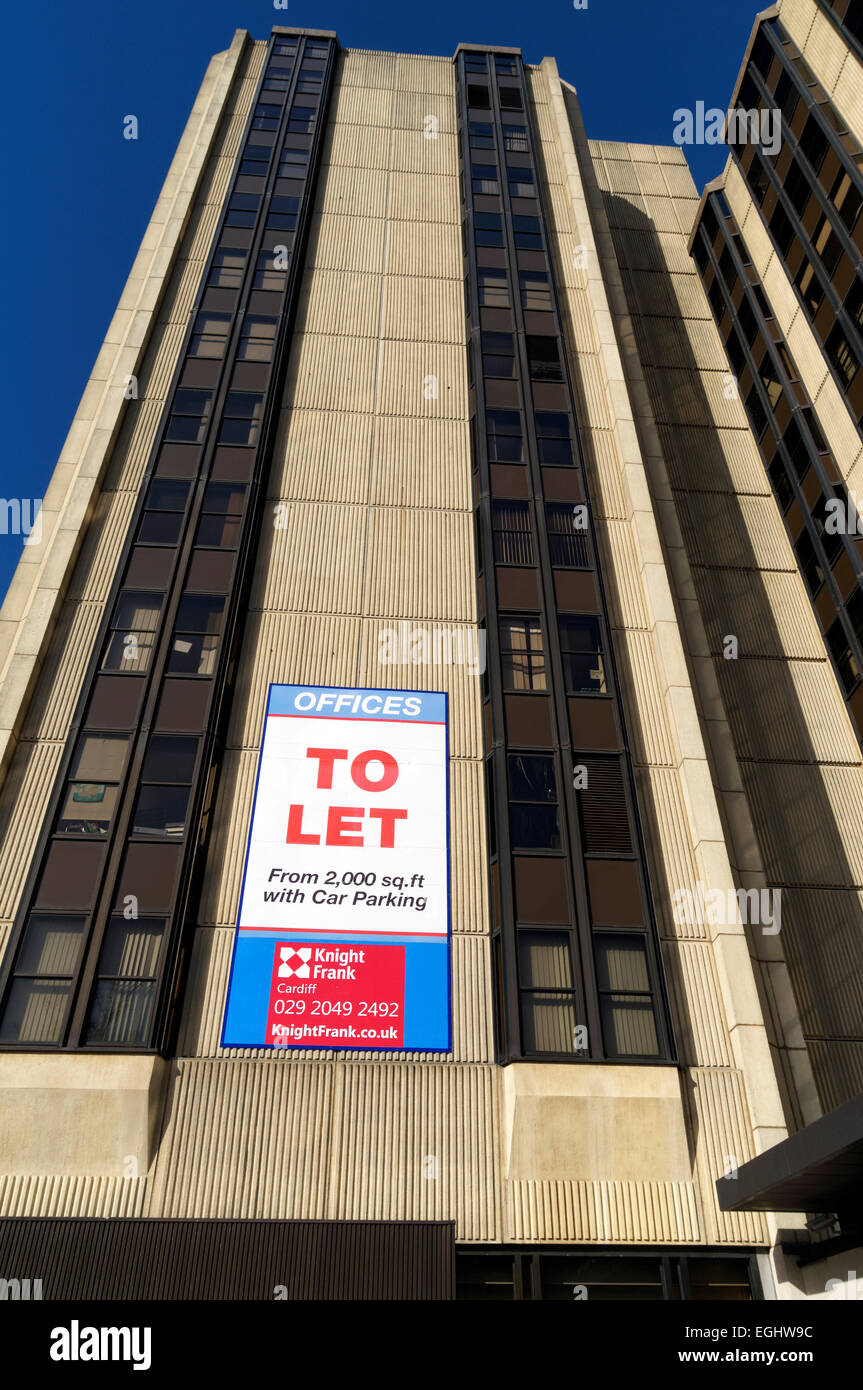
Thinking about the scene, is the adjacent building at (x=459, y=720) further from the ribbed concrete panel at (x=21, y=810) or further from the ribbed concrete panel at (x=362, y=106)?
the ribbed concrete panel at (x=362, y=106)

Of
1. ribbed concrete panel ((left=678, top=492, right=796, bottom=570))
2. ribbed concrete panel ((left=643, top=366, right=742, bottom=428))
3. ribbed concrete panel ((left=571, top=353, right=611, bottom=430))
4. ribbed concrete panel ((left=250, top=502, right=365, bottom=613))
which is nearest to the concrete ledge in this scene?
ribbed concrete panel ((left=250, top=502, right=365, bottom=613))

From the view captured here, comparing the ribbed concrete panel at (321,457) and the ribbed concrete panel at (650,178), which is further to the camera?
the ribbed concrete panel at (650,178)

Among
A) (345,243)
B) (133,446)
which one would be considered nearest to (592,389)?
(345,243)

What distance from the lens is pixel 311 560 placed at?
25281 mm

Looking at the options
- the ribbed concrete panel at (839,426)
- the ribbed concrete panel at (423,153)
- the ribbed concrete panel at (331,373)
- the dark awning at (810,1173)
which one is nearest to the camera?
the dark awning at (810,1173)

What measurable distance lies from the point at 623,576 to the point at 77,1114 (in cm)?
1839

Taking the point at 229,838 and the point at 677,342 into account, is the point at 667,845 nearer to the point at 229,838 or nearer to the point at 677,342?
the point at 229,838

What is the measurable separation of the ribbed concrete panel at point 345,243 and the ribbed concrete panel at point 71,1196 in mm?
30351

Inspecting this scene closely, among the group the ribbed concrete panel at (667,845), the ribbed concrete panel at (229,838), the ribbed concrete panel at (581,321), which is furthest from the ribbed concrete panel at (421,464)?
the ribbed concrete panel at (667,845)

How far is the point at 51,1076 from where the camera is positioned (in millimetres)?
16719

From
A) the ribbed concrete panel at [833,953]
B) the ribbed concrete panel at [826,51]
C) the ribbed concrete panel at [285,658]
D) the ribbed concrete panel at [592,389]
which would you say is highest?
the ribbed concrete panel at [826,51]

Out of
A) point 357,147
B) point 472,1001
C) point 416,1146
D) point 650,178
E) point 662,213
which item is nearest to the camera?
point 416,1146

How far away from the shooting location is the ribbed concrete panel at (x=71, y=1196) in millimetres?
15828
